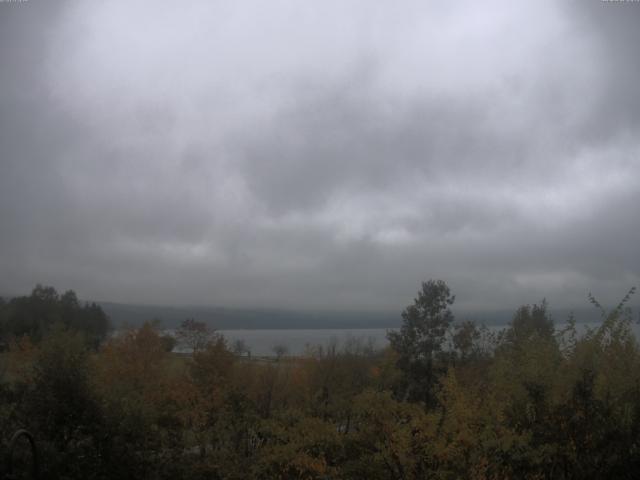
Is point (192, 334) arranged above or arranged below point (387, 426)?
above

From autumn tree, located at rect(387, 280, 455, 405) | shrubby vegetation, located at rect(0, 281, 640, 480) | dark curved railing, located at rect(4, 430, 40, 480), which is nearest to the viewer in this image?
dark curved railing, located at rect(4, 430, 40, 480)

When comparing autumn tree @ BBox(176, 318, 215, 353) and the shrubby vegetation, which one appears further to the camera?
autumn tree @ BBox(176, 318, 215, 353)

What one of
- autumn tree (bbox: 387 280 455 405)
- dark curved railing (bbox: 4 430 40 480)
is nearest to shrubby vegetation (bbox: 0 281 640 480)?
dark curved railing (bbox: 4 430 40 480)

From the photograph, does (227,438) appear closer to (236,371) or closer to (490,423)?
(490,423)

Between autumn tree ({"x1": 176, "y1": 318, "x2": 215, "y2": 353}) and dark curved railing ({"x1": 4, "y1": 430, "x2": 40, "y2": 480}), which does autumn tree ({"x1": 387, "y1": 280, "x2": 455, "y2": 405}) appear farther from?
dark curved railing ({"x1": 4, "y1": 430, "x2": 40, "y2": 480})

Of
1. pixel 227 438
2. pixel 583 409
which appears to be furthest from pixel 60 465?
pixel 583 409

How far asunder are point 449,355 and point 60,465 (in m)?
32.5

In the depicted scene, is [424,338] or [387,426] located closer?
[387,426]

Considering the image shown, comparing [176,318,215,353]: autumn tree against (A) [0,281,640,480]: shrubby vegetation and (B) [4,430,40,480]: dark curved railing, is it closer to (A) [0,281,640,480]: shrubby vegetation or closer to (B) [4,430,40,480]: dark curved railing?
(A) [0,281,640,480]: shrubby vegetation

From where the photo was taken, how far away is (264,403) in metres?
34.2

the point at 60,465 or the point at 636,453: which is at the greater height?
the point at 636,453

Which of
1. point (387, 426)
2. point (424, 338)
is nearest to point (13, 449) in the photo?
point (387, 426)

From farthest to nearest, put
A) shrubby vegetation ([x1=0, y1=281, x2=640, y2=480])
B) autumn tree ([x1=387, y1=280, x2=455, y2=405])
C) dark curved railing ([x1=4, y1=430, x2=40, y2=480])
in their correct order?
autumn tree ([x1=387, y1=280, x2=455, y2=405]), shrubby vegetation ([x1=0, y1=281, x2=640, y2=480]), dark curved railing ([x1=4, y1=430, x2=40, y2=480])

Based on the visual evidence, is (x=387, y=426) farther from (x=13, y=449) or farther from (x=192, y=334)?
(x=192, y=334)
